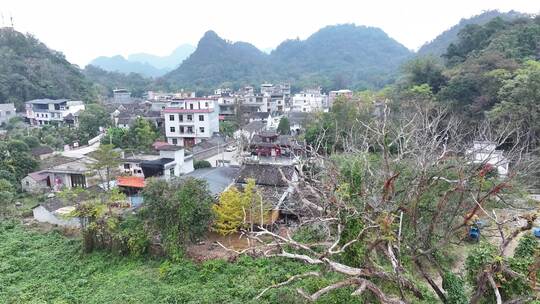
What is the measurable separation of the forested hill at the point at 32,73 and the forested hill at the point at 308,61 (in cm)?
3861

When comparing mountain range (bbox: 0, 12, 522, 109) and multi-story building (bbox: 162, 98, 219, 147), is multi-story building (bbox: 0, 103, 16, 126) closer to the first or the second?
mountain range (bbox: 0, 12, 522, 109)

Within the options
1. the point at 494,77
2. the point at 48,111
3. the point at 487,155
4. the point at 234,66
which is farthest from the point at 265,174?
the point at 234,66

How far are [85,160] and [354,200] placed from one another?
2137 centimetres

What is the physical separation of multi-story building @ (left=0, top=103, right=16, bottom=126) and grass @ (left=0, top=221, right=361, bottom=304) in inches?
1446

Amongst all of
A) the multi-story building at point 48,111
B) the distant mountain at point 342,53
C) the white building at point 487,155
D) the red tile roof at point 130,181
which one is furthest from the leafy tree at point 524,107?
the distant mountain at point 342,53

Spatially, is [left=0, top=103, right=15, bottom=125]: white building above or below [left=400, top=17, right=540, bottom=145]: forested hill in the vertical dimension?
below

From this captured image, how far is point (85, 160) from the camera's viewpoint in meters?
26.5

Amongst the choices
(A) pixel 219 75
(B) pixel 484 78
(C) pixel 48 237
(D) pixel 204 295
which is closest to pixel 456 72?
(B) pixel 484 78

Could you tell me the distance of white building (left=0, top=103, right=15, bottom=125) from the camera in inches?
1816

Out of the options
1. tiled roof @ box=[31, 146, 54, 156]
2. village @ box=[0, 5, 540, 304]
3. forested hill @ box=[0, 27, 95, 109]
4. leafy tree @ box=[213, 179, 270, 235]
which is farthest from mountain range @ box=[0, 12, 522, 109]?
leafy tree @ box=[213, 179, 270, 235]

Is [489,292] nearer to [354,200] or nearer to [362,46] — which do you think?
[354,200]

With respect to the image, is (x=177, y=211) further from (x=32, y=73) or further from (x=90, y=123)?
(x=32, y=73)

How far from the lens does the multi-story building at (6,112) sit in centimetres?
4612

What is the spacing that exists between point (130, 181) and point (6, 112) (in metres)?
35.0
